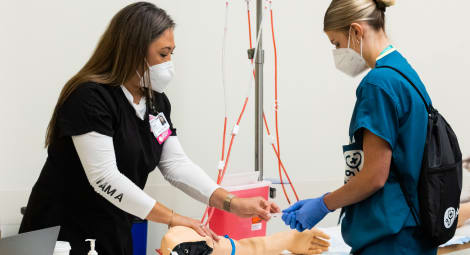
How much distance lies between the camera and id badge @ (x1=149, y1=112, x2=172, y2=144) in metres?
1.57

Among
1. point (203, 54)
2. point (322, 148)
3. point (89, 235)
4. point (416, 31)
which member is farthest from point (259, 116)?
point (416, 31)

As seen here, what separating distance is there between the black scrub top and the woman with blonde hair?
1.99 feet

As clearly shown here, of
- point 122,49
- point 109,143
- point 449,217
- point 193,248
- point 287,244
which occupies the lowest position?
point 287,244

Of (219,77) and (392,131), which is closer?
(392,131)

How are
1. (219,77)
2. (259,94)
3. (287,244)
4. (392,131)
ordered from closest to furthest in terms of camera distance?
1. (392,131)
2. (287,244)
3. (259,94)
4. (219,77)

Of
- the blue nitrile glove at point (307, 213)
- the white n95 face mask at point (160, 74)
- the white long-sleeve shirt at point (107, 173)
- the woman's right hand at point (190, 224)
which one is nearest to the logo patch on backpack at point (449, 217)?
the blue nitrile glove at point (307, 213)

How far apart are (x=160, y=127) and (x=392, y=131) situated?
0.76 meters

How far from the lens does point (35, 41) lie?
2439 millimetres

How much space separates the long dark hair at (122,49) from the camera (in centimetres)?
142

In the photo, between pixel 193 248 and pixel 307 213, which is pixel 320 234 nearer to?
pixel 307 213

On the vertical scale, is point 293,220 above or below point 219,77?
below

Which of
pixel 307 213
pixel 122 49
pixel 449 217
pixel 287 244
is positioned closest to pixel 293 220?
pixel 307 213

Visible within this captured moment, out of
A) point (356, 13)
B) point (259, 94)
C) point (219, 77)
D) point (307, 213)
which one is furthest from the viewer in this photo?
point (219, 77)

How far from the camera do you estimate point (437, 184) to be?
1.21 m
